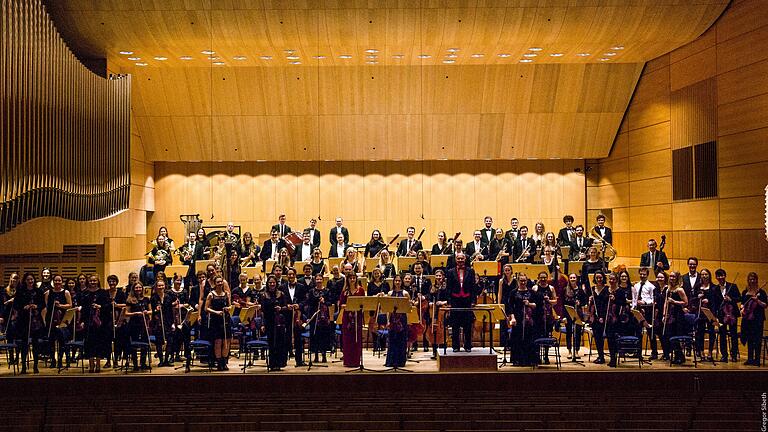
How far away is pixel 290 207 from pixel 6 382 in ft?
26.7

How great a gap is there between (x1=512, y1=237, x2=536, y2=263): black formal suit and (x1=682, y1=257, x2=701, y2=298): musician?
2.49 meters

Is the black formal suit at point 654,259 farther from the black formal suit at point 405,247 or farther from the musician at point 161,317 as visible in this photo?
the musician at point 161,317

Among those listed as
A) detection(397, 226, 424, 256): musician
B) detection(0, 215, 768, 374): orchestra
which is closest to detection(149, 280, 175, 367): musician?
detection(0, 215, 768, 374): orchestra

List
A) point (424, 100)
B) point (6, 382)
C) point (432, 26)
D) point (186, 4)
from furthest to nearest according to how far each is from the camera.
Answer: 1. point (424, 100)
2. point (432, 26)
3. point (186, 4)
4. point (6, 382)

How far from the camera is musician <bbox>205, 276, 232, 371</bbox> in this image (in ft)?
34.0

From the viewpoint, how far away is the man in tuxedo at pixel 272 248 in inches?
532

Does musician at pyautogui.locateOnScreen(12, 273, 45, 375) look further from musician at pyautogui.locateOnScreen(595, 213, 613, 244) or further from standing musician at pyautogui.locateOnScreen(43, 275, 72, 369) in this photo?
musician at pyautogui.locateOnScreen(595, 213, 613, 244)

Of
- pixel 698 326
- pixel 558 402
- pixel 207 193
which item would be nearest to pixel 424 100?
pixel 207 193

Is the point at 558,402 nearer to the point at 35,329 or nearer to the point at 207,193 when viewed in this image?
the point at 35,329

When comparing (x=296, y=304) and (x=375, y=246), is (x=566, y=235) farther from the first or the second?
(x=296, y=304)

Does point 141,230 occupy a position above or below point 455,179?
below

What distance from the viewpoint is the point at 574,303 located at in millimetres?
11070

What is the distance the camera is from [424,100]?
629 inches

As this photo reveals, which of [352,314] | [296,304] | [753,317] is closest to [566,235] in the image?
[753,317]
